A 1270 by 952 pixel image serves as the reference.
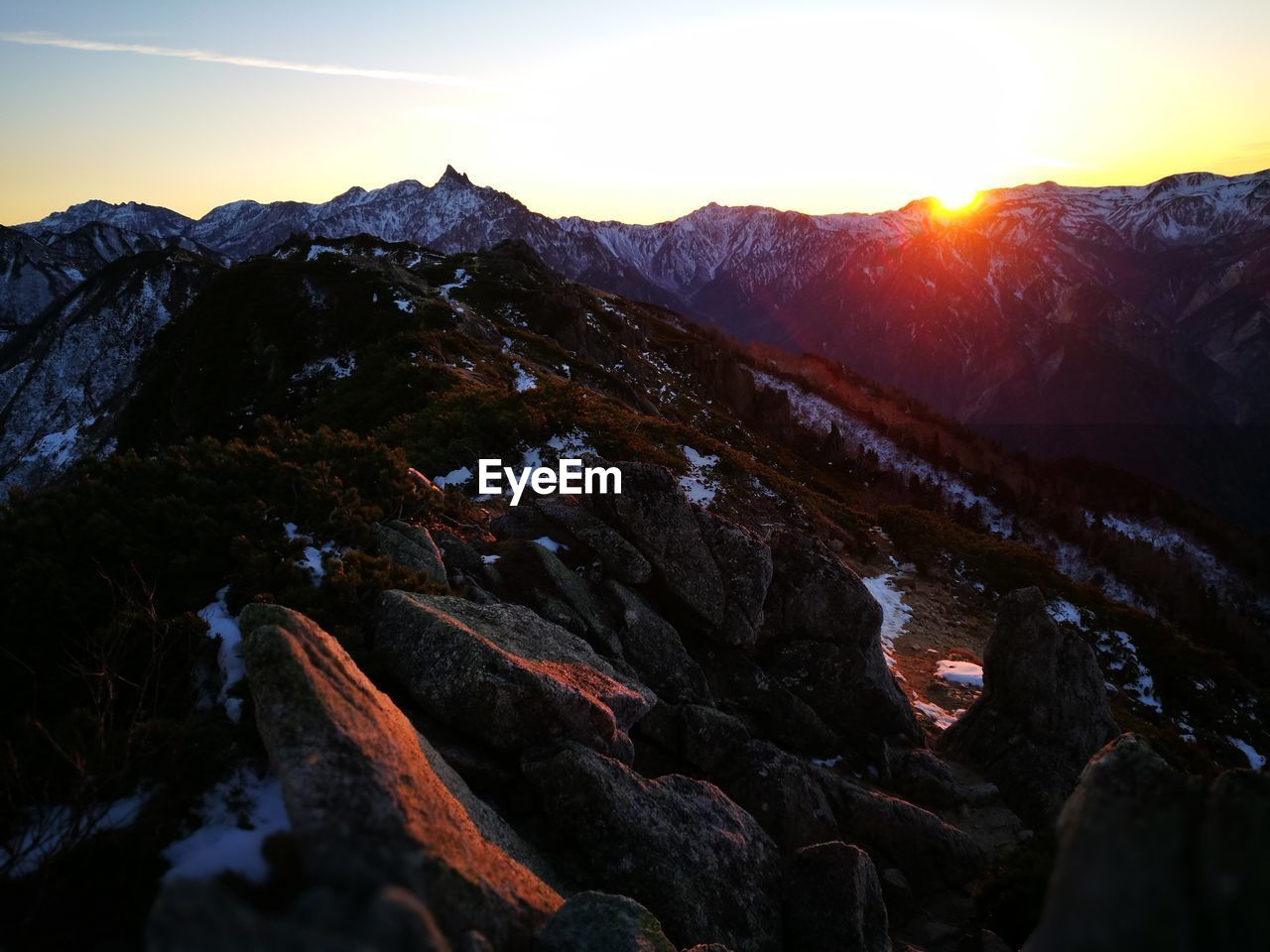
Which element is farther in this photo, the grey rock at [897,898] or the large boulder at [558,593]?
the large boulder at [558,593]

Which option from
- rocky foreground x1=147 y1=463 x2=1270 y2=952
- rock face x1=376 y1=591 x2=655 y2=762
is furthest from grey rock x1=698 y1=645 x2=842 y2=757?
rock face x1=376 y1=591 x2=655 y2=762

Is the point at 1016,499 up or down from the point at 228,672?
down

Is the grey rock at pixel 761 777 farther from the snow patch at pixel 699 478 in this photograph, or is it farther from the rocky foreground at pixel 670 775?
the snow patch at pixel 699 478

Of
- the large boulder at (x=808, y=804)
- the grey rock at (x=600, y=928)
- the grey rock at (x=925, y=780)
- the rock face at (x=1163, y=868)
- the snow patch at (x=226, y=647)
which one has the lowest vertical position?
the grey rock at (x=925, y=780)

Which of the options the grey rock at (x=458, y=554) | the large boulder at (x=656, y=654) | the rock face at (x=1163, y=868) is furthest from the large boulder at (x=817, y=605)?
the rock face at (x=1163, y=868)

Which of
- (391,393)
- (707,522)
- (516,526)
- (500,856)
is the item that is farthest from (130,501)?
(391,393)

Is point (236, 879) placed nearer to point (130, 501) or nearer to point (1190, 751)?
point (130, 501)

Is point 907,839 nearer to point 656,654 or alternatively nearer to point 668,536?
point 656,654
